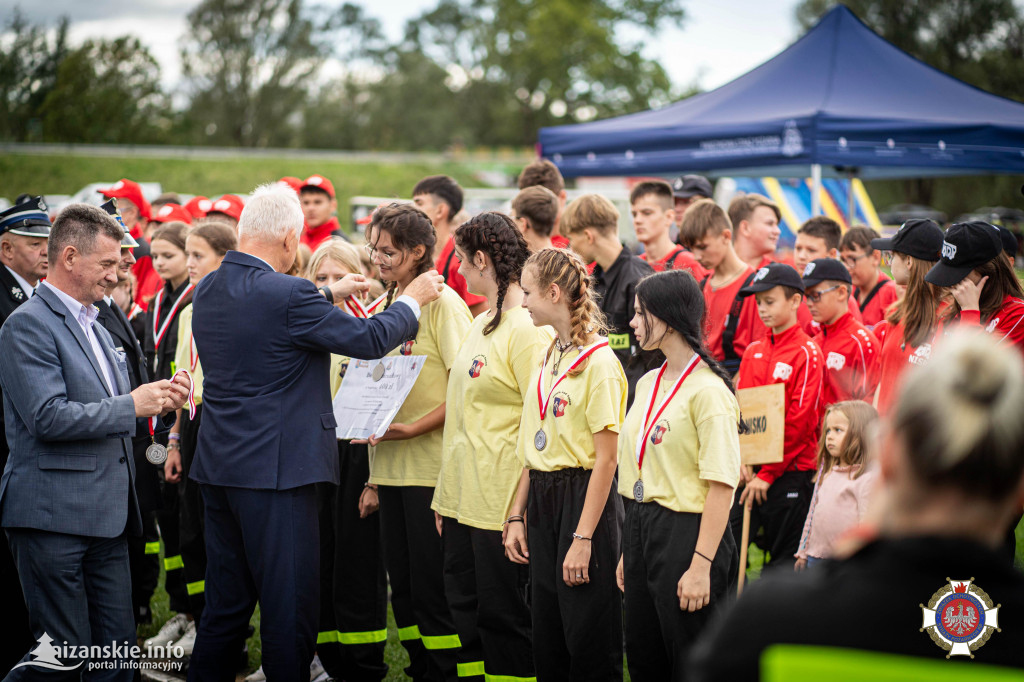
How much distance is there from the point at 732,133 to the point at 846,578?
23.5 feet

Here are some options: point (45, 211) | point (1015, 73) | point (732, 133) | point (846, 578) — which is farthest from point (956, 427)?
point (1015, 73)

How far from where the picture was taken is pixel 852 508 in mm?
4223

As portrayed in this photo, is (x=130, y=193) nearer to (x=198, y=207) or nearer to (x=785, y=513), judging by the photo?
(x=198, y=207)

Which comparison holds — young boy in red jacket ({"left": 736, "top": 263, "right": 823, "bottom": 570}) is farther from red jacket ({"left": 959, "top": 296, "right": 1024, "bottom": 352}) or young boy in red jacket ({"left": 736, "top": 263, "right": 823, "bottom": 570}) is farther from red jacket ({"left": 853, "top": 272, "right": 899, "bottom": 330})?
red jacket ({"left": 853, "top": 272, "right": 899, "bottom": 330})

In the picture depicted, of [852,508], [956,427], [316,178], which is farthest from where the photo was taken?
[316,178]

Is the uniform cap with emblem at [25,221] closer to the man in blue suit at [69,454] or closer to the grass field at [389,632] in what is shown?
the man in blue suit at [69,454]

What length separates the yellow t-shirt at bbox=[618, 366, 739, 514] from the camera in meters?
3.19

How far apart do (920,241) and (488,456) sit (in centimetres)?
240

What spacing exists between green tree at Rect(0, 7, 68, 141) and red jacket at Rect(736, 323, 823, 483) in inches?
1186

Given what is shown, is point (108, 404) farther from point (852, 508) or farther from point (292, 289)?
point (852, 508)

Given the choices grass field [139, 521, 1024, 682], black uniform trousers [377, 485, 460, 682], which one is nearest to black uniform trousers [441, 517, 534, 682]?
black uniform trousers [377, 485, 460, 682]

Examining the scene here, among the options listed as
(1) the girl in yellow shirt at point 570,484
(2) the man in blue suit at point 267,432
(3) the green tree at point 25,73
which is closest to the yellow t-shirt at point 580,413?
(1) the girl in yellow shirt at point 570,484

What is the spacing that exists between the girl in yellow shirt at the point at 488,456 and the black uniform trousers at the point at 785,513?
1.48 m

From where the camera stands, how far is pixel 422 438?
423 centimetres
